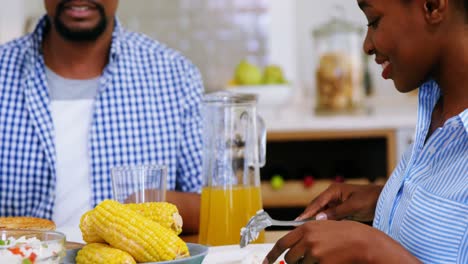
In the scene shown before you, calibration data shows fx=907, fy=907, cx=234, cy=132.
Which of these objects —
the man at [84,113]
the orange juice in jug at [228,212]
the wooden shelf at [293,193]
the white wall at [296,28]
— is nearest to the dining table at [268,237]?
the orange juice in jug at [228,212]

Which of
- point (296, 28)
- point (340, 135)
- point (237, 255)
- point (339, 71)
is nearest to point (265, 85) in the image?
point (339, 71)

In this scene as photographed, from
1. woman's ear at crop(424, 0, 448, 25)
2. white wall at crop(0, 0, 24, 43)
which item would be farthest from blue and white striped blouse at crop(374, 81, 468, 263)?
white wall at crop(0, 0, 24, 43)

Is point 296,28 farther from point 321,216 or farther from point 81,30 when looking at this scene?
point 321,216

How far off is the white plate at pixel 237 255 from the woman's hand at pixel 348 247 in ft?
0.81

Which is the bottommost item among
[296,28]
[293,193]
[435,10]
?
[293,193]

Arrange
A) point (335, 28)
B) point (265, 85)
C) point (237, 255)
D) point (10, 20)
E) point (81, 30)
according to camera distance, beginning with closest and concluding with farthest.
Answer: point (237, 255) → point (81, 30) → point (265, 85) → point (335, 28) → point (10, 20)

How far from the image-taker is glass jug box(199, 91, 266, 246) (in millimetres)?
1558

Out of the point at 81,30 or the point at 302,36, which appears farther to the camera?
the point at 302,36

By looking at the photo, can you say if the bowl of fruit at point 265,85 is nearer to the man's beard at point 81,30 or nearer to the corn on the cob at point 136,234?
the man's beard at point 81,30

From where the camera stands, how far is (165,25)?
4.20 metres

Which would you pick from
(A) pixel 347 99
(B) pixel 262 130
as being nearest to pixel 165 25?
(A) pixel 347 99

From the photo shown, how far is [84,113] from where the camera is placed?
7.18 ft

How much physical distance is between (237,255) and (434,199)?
0.35m

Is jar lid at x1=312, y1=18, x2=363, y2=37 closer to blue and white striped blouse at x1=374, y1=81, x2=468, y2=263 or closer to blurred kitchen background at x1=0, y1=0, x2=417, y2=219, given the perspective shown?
A: blurred kitchen background at x1=0, y1=0, x2=417, y2=219
